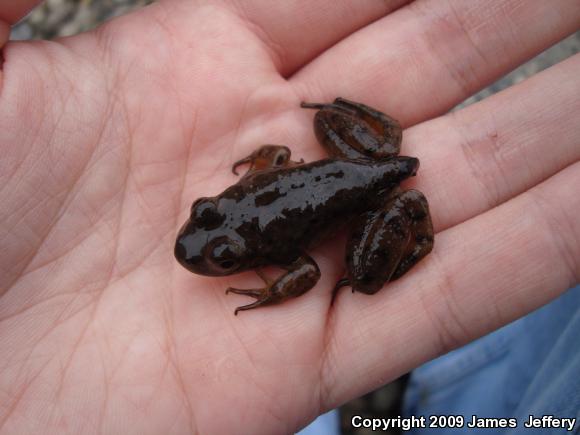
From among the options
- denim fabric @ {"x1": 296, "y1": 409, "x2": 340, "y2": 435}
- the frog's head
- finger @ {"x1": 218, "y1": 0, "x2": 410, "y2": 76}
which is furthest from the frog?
denim fabric @ {"x1": 296, "y1": 409, "x2": 340, "y2": 435}

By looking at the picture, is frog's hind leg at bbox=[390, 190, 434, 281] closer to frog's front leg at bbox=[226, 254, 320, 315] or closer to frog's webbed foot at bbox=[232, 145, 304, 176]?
frog's front leg at bbox=[226, 254, 320, 315]

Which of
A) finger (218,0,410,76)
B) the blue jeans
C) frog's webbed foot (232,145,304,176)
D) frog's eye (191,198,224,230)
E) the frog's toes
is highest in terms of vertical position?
finger (218,0,410,76)

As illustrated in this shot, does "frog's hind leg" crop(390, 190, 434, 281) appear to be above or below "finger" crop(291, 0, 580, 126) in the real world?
below

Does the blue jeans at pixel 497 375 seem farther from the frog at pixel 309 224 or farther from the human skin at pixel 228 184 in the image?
the frog at pixel 309 224

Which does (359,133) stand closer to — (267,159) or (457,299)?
(267,159)

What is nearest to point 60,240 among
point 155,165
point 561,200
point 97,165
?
point 97,165

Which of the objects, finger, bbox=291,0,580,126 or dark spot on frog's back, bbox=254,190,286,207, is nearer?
dark spot on frog's back, bbox=254,190,286,207

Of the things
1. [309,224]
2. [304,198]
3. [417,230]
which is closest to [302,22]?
[304,198]
